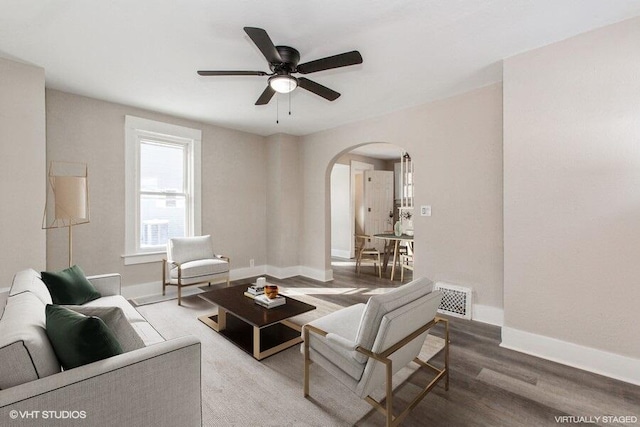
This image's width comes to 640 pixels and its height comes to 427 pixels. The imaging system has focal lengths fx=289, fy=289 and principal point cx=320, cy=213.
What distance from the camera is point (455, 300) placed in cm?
353

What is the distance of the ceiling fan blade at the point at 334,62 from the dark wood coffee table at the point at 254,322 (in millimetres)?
2091

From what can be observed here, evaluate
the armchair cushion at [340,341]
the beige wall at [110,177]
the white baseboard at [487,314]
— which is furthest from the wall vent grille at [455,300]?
the beige wall at [110,177]

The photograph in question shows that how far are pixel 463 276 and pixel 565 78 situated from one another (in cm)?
220

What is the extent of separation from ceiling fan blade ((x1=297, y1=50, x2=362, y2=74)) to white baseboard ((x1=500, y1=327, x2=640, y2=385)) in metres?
2.79

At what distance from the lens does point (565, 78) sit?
8.10ft

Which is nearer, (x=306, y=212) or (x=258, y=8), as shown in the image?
(x=258, y=8)

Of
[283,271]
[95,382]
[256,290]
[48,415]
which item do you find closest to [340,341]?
[95,382]

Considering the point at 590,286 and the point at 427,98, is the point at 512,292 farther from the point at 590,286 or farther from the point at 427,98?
the point at 427,98

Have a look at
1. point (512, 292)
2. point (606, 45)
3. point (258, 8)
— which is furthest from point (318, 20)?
point (512, 292)

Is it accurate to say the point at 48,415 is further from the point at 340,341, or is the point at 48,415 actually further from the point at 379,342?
the point at 379,342

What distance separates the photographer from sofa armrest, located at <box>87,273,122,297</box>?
2801 millimetres

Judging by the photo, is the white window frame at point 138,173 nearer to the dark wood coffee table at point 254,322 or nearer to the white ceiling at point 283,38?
the white ceiling at point 283,38

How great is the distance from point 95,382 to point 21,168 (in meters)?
Answer: 3.00

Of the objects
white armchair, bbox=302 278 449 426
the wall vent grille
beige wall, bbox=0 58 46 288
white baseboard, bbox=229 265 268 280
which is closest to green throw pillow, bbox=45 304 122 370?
white armchair, bbox=302 278 449 426
